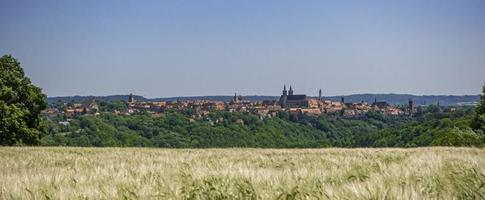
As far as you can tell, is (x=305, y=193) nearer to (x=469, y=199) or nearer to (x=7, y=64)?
(x=469, y=199)

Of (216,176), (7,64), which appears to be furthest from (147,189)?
(7,64)

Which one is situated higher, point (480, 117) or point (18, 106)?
point (18, 106)

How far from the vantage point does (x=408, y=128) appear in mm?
156375

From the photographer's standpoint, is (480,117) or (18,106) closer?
(18,106)

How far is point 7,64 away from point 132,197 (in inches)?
1677

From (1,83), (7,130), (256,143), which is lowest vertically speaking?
(256,143)

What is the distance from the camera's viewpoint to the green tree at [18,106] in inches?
1587

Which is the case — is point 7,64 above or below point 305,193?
above

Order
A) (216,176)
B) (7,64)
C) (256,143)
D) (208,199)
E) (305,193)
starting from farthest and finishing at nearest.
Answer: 1. (256,143)
2. (7,64)
3. (216,176)
4. (208,199)
5. (305,193)

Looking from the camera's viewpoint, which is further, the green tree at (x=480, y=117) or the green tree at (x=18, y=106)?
the green tree at (x=480, y=117)


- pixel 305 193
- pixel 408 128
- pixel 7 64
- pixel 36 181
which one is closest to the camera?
pixel 305 193

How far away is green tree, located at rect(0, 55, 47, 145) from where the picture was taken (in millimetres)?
40312

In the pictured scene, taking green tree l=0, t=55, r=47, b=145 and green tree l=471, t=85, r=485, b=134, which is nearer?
green tree l=0, t=55, r=47, b=145

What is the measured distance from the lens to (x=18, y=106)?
42.0m
